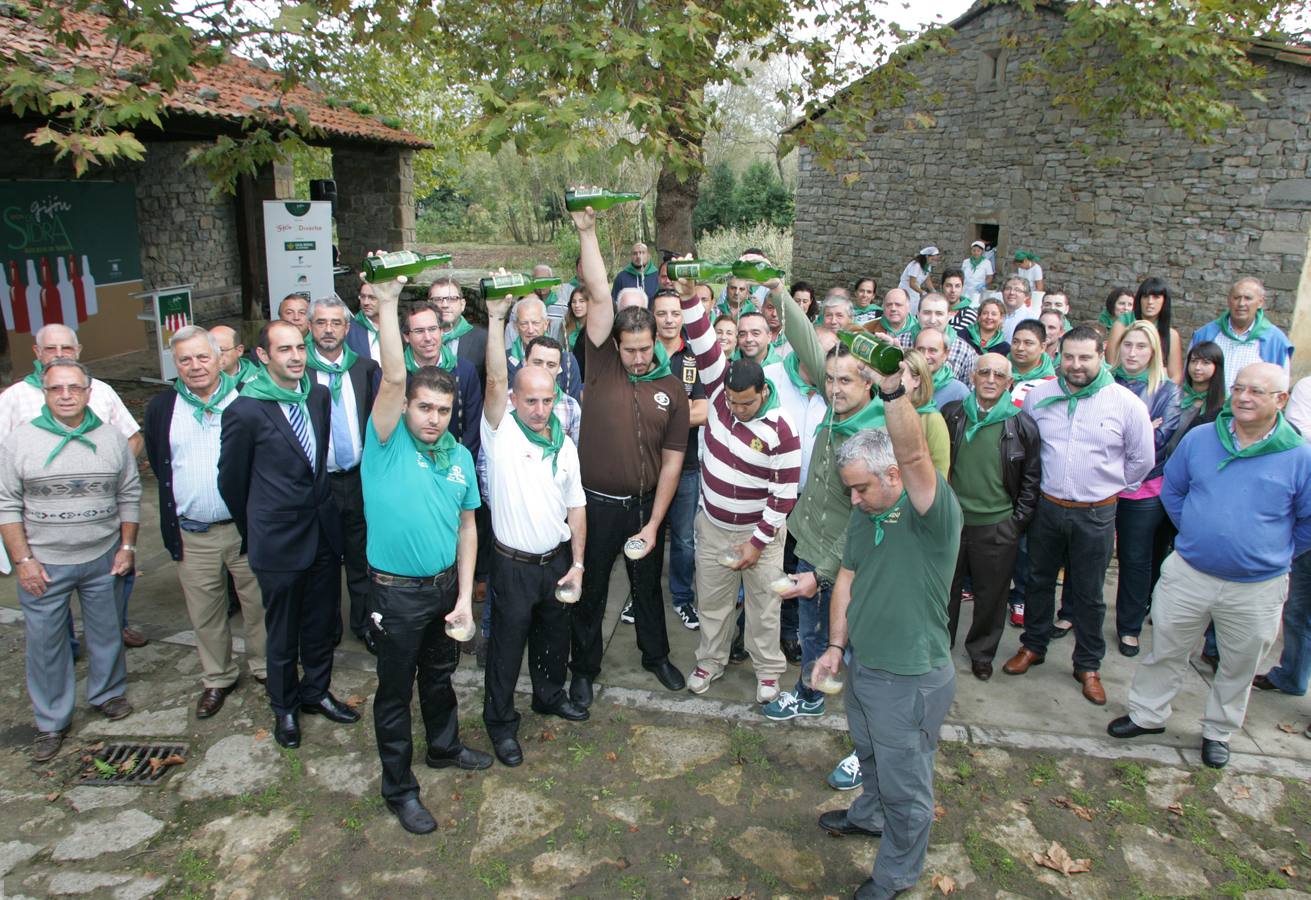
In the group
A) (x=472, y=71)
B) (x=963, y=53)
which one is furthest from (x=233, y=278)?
(x=963, y=53)

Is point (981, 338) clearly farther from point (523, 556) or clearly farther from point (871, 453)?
point (523, 556)

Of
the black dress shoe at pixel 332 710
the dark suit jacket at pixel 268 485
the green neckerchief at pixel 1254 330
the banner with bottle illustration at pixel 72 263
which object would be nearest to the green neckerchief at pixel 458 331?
the dark suit jacket at pixel 268 485

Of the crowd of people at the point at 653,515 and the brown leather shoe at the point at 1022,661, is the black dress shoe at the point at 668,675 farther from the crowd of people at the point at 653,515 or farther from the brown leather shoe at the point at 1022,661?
the brown leather shoe at the point at 1022,661

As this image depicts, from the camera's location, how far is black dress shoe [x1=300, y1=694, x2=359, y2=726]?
4320 millimetres

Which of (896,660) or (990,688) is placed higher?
(896,660)

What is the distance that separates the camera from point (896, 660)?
308 centimetres

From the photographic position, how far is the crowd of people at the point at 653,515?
11.2 feet

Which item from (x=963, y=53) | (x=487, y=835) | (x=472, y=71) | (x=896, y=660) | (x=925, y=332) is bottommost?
(x=487, y=835)

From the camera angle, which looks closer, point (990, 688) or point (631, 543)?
point (631, 543)

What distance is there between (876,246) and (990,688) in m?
12.8

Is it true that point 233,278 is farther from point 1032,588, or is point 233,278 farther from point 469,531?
point 1032,588

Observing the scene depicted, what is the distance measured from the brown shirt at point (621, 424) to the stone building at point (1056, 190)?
5.80 m

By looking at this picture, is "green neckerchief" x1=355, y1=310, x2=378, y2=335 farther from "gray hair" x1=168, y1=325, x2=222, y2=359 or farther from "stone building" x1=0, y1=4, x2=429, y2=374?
"stone building" x1=0, y1=4, x2=429, y2=374

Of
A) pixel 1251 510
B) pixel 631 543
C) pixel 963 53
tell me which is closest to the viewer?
pixel 1251 510
